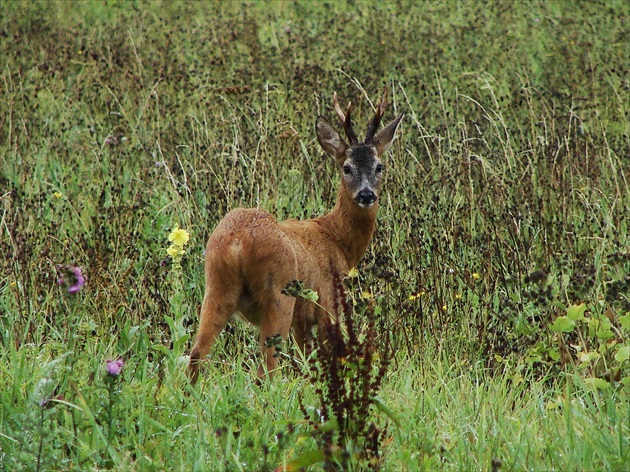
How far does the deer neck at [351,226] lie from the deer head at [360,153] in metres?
0.08

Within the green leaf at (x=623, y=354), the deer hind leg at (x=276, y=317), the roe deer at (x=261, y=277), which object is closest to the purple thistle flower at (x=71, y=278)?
the roe deer at (x=261, y=277)

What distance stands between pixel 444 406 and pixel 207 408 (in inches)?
35.7

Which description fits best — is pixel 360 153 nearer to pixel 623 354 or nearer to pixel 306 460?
pixel 623 354

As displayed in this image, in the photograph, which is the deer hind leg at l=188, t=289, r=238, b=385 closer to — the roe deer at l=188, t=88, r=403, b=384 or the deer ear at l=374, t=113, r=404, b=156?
the roe deer at l=188, t=88, r=403, b=384

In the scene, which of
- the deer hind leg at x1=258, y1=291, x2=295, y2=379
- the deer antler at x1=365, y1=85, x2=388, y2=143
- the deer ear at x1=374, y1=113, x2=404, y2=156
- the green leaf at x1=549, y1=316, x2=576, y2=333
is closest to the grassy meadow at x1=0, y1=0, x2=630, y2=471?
the green leaf at x1=549, y1=316, x2=576, y2=333

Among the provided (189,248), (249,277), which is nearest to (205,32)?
(189,248)

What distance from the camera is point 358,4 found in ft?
40.9

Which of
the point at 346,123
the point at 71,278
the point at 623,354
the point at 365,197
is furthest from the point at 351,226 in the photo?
the point at 71,278

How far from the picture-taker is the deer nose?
16.7 feet

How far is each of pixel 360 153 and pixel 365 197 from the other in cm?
34

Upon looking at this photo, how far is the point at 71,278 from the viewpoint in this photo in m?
2.97

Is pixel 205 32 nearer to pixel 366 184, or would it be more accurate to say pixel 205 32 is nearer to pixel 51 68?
pixel 51 68

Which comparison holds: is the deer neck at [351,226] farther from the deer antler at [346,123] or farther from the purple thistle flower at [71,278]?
the purple thistle flower at [71,278]

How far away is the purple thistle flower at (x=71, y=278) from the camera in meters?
2.94
